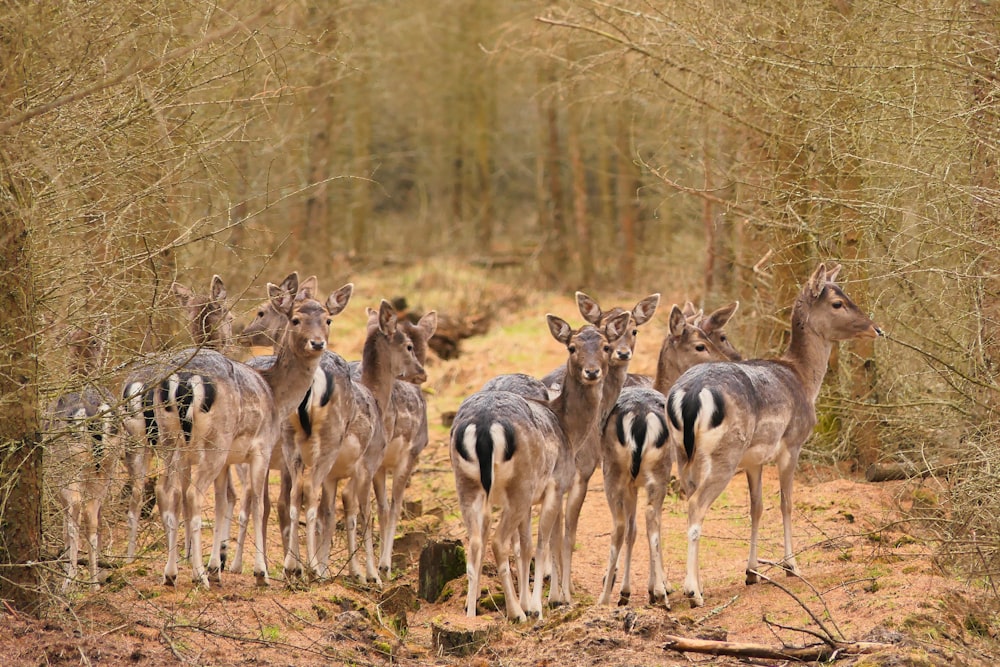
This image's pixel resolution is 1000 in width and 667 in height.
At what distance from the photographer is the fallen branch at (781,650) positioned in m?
7.27

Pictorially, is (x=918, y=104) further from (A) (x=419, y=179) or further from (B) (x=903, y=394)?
(A) (x=419, y=179)

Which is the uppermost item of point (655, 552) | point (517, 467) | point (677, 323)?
point (677, 323)

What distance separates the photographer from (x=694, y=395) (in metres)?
9.43

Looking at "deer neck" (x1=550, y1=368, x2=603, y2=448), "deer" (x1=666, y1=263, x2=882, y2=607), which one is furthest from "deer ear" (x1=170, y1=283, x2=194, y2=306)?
"deer" (x1=666, y1=263, x2=882, y2=607)

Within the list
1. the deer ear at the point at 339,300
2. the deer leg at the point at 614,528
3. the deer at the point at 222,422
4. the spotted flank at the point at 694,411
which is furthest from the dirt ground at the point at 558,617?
the deer ear at the point at 339,300

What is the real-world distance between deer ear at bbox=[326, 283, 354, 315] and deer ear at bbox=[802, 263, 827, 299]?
13.4 ft

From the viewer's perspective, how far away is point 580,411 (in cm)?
1000

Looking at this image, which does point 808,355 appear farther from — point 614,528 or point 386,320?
point 386,320

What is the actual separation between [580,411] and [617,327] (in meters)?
0.83

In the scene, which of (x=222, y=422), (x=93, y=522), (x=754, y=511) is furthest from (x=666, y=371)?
(x=93, y=522)

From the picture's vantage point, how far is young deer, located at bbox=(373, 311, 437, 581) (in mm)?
10961

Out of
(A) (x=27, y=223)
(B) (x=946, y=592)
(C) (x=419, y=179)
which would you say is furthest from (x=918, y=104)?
(C) (x=419, y=179)

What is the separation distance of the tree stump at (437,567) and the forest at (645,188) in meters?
2.74

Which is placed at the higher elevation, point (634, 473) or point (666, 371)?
point (666, 371)
